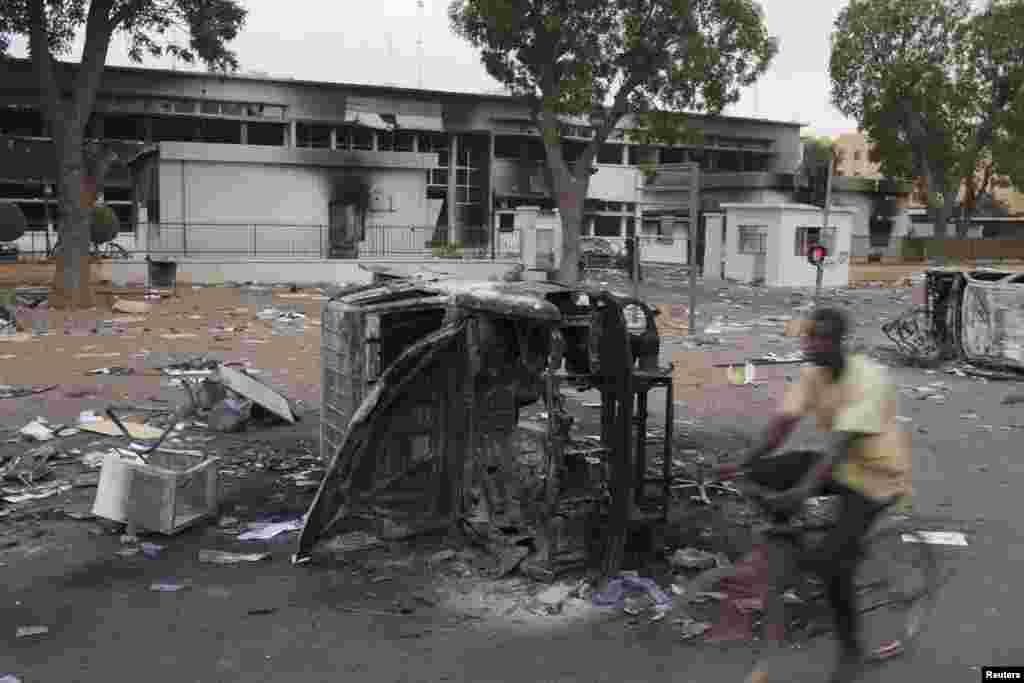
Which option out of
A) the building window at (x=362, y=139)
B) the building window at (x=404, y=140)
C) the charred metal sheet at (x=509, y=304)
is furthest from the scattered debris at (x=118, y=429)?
the building window at (x=404, y=140)

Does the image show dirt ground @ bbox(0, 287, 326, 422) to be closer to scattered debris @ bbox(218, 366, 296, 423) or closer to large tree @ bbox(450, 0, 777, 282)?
scattered debris @ bbox(218, 366, 296, 423)

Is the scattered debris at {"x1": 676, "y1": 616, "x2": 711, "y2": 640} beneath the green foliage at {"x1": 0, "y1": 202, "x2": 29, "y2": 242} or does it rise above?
beneath

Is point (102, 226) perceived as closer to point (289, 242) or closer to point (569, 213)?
point (289, 242)

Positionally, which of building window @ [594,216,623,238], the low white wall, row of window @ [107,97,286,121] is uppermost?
row of window @ [107,97,286,121]

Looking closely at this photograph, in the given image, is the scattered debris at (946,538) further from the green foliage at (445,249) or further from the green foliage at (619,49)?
the green foliage at (445,249)

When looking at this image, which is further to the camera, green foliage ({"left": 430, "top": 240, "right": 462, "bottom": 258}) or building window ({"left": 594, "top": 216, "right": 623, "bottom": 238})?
building window ({"left": 594, "top": 216, "right": 623, "bottom": 238})

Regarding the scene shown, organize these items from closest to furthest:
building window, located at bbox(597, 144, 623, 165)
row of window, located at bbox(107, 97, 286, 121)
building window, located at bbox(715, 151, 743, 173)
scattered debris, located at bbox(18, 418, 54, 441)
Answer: scattered debris, located at bbox(18, 418, 54, 441) < row of window, located at bbox(107, 97, 286, 121) < building window, located at bbox(597, 144, 623, 165) < building window, located at bbox(715, 151, 743, 173)

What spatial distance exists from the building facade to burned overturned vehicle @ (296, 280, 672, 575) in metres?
15.8

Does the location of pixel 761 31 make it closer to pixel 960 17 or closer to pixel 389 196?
pixel 389 196

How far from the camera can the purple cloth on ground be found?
4938 millimetres

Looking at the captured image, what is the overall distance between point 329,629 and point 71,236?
16.4 meters

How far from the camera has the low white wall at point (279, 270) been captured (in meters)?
24.2

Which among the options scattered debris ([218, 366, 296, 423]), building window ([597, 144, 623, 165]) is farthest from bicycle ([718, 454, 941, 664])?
building window ([597, 144, 623, 165])

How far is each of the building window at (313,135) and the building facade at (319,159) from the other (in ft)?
0.17
